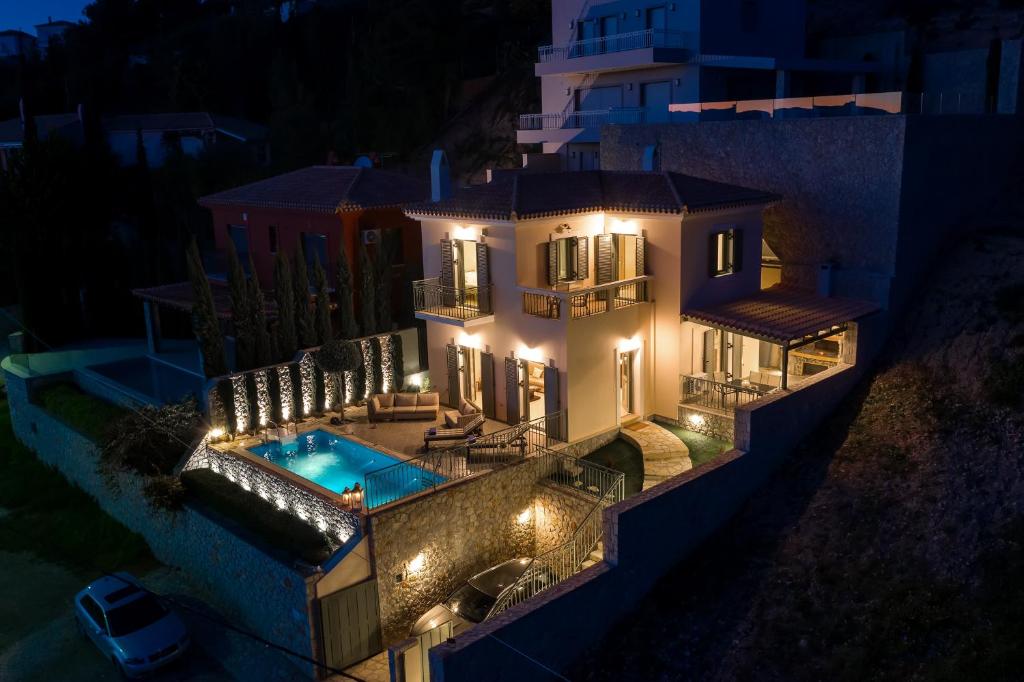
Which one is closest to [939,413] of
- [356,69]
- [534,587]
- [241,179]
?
[534,587]

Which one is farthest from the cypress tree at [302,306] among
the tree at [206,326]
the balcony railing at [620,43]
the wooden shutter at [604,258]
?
the balcony railing at [620,43]

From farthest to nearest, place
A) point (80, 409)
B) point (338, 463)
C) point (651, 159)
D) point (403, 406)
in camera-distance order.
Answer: point (80, 409), point (651, 159), point (403, 406), point (338, 463)

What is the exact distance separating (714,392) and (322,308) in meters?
11.4

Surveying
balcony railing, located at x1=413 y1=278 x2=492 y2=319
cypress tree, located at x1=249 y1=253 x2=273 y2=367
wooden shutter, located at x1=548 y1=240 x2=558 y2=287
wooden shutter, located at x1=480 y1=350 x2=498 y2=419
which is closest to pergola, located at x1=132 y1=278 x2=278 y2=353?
cypress tree, located at x1=249 y1=253 x2=273 y2=367

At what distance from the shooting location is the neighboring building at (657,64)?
34.5 m

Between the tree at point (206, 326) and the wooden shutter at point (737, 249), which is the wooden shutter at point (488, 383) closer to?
the wooden shutter at point (737, 249)

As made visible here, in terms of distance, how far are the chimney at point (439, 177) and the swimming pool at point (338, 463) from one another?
7.42 meters

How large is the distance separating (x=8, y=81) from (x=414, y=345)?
237 ft

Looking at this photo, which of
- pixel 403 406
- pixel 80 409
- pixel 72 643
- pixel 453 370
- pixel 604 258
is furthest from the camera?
Result: pixel 80 409

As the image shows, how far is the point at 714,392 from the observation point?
69.8 ft

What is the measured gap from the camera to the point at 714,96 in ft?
116

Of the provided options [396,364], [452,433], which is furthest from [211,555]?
[396,364]

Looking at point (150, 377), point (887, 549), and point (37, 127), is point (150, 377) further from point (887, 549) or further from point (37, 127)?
point (37, 127)

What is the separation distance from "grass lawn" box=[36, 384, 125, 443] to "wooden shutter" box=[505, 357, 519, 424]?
1120 cm
